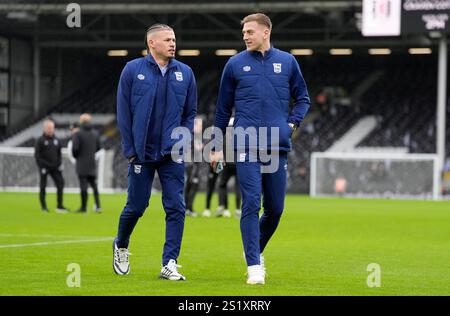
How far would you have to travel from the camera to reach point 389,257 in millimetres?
12672

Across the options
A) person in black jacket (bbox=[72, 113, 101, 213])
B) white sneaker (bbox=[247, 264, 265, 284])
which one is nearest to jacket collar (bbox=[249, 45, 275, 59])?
white sneaker (bbox=[247, 264, 265, 284])

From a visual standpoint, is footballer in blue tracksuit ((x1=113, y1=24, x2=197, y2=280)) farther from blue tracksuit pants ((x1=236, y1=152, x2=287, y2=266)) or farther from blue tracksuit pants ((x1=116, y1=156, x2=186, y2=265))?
blue tracksuit pants ((x1=236, y1=152, x2=287, y2=266))

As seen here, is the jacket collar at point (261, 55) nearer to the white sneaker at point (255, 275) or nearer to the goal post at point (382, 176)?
the white sneaker at point (255, 275)

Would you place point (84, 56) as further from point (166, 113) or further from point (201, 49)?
point (166, 113)

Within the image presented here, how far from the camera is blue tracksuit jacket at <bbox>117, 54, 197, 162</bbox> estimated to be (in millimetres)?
9352

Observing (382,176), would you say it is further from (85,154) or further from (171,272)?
(171,272)

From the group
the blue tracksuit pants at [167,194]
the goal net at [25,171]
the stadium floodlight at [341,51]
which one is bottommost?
the goal net at [25,171]

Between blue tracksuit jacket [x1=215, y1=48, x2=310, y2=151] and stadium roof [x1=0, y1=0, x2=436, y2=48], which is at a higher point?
stadium roof [x1=0, y1=0, x2=436, y2=48]

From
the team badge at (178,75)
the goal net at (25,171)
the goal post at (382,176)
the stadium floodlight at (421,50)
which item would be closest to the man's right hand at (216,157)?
the team badge at (178,75)

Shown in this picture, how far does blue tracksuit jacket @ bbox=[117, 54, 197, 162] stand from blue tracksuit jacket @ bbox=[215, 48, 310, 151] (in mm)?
382

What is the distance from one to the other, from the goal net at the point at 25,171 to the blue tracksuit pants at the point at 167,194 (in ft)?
89.7

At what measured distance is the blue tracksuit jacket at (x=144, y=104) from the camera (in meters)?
9.35

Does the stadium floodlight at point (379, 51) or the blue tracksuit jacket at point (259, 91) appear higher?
the stadium floodlight at point (379, 51)
